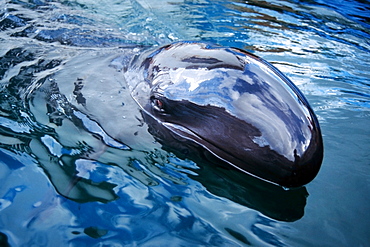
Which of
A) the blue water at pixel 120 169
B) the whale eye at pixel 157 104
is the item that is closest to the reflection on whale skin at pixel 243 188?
the blue water at pixel 120 169

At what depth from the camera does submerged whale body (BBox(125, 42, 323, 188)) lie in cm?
226

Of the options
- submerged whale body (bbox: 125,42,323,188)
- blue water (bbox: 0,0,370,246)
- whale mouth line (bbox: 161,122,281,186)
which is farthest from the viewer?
whale mouth line (bbox: 161,122,281,186)

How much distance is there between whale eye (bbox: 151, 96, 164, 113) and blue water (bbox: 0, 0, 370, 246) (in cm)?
Result: 20

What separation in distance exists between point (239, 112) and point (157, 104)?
33.3 inches

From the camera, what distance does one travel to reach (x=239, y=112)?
7.84 ft

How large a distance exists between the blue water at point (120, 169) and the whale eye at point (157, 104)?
20 cm

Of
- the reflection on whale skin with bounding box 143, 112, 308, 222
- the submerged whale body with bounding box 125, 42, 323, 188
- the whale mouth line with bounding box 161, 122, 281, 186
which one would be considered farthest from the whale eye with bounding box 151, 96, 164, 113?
the reflection on whale skin with bounding box 143, 112, 308, 222

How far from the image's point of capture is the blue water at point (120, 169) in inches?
81.4

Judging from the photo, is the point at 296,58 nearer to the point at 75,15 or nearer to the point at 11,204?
the point at 75,15

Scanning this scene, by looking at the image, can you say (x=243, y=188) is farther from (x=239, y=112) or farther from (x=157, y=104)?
(x=157, y=104)

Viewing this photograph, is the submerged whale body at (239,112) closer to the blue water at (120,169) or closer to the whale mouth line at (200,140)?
the whale mouth line at (200,140)

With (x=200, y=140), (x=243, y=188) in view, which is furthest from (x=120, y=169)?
(x=243, y=188)

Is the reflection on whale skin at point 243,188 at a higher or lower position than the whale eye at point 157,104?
lower

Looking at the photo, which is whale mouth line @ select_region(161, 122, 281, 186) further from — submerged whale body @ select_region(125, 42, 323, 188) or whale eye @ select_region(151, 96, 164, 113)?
whale eye @ select_region(151, 96, 164, 113)
